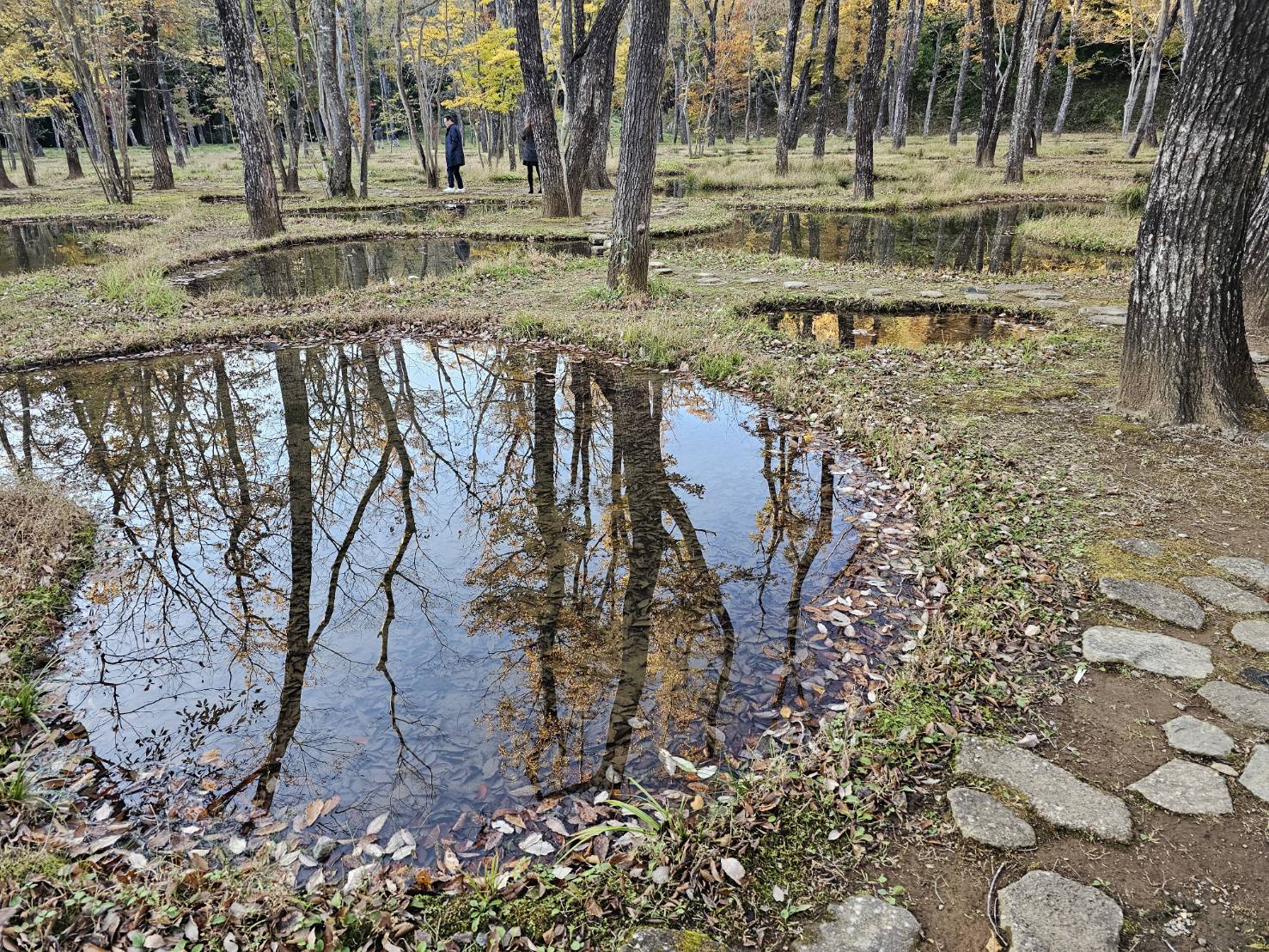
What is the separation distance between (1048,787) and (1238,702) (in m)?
0.97

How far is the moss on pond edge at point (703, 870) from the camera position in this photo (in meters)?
Result: 2.17

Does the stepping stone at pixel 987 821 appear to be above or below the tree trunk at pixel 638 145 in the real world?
below

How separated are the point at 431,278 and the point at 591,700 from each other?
28.5 feet

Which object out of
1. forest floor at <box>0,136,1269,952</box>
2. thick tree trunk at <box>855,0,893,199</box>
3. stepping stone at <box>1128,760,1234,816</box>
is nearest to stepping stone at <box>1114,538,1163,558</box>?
forest floor at <box>0,136,1269,952</box>

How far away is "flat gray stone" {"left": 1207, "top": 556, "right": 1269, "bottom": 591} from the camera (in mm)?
3543

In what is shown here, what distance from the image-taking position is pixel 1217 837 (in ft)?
7.55

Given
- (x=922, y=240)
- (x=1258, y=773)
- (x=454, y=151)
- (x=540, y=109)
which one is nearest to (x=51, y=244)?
(x=454, y=151)

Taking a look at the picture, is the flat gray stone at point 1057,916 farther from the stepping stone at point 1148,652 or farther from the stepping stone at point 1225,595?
the stepping stone at point 1225,595

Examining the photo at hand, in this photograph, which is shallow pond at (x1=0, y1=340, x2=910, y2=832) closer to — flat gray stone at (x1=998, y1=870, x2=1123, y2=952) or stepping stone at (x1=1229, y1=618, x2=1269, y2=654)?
flat gray stone at (x1=998, y1=870, x2=1123, y2=952)

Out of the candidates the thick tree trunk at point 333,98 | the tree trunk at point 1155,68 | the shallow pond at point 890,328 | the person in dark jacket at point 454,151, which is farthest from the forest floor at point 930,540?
the tree trunk at point 1155,68

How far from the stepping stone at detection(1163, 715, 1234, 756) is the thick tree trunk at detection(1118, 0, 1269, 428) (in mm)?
3237

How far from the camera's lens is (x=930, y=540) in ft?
14.1

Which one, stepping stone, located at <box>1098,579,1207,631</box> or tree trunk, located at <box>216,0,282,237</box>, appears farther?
tree trunk, located at <box>216,0,282,237</box>

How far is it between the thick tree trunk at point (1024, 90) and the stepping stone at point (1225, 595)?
18.2 metres
